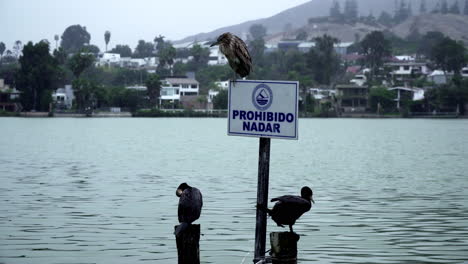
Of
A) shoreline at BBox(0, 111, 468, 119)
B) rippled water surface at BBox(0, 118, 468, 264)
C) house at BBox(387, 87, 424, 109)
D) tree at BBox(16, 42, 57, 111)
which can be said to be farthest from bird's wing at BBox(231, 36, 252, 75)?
house at BBox(387, 87, 424, 109)

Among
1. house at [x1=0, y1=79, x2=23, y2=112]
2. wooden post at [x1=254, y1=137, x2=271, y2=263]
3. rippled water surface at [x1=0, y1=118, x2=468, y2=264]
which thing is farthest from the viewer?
house at [x1=0, y1=79, x2=23, y2=112]

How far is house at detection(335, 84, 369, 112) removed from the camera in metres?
183

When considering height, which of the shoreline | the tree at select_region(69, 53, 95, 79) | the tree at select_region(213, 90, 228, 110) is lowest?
the shoreline

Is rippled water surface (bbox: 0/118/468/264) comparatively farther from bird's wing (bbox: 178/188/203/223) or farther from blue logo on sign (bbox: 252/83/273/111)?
blue logo on sign (bbox: 252/83/273/111)

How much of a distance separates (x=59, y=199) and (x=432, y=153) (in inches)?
1514

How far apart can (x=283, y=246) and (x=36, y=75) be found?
149153 mm

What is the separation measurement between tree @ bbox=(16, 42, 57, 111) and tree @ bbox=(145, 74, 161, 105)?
17285 millimetres

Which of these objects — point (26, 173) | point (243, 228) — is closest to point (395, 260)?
point (243, 228)

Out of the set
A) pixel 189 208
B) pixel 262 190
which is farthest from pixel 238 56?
pixel 189 208

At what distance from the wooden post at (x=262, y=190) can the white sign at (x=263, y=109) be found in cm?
31

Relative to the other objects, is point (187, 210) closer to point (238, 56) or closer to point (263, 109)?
point (263, 109)

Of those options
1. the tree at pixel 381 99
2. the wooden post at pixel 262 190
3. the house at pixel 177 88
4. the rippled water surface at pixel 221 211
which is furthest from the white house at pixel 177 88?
the wooden post at pixel 262 190

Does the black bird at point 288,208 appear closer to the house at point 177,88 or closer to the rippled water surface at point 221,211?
the rippled water surface at point 221,211

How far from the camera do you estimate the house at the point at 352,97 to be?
183 metres
